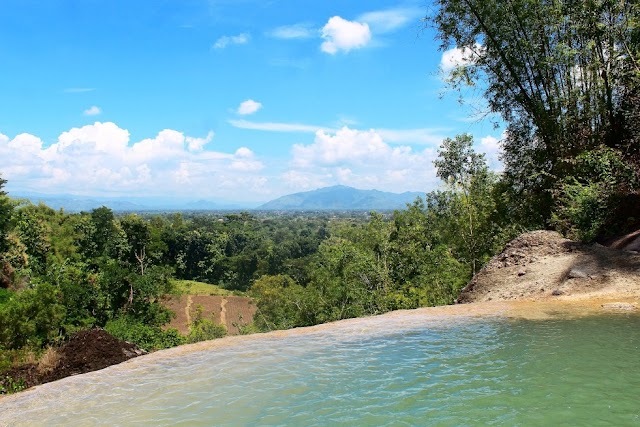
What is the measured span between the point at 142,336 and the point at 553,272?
1734 cm

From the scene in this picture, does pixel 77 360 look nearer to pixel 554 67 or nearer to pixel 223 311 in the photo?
pixel 554 67

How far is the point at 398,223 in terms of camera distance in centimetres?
3712

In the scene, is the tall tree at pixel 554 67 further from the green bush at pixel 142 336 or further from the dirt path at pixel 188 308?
the dirt path at pixel 188 308

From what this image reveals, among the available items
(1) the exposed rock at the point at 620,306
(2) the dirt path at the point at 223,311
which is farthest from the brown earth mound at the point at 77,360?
(2) the dirt path at the point at 223,311

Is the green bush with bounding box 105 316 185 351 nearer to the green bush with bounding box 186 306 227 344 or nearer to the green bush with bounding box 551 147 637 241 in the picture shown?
the green bush with bounding box 186 306 227 344

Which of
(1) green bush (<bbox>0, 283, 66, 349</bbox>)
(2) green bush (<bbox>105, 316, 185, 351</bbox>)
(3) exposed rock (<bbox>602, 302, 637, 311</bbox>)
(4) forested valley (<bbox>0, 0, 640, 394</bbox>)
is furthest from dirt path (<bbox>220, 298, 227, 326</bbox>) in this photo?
(3) exposed rock (<bbox>602, 302, 637, 311</bbox>)

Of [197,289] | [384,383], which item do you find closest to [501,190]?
[384,383]

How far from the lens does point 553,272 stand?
14164 millimetres

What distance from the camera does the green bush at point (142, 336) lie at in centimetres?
2019

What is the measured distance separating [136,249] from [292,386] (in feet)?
145

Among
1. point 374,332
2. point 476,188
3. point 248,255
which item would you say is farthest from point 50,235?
point 374,332

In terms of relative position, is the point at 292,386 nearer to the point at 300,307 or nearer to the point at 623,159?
the point at 623,159

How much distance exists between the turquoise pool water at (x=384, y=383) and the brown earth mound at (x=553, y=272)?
8.88 feet

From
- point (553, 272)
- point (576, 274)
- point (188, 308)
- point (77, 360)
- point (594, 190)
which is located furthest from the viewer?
point (188, 308)
